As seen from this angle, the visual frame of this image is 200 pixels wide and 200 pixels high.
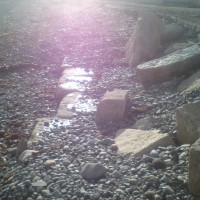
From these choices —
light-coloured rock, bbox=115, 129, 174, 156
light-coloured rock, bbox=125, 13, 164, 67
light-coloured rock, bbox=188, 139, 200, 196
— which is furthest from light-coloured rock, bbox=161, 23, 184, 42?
light-coloured rock, bbox=188, 139, 200, 196

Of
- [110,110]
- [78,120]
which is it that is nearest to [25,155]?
[78,120]

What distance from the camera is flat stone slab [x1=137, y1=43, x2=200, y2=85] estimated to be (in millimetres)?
7500

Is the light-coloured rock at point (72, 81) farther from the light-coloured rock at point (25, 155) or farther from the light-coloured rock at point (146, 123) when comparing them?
the light-coloured rock at point (25, 155)

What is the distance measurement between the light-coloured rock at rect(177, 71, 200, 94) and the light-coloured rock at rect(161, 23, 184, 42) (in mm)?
3927

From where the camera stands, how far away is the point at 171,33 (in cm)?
1120

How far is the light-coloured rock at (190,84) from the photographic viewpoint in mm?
6723

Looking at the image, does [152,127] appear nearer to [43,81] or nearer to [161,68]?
[161,68]

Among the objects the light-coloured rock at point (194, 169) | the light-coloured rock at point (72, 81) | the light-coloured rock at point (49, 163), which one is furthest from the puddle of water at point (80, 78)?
the light-coloured rock at point (194, 169)

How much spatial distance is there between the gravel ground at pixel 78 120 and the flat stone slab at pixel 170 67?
22 centimetres

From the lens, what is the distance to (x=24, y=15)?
1914cm

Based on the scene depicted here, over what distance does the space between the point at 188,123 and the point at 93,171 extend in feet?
4.62

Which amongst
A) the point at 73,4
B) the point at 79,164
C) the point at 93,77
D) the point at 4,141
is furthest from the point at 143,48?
the point at 73,4

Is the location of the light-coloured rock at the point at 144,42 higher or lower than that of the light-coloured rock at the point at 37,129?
higher

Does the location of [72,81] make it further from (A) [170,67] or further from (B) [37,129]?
(B) [37,129]
